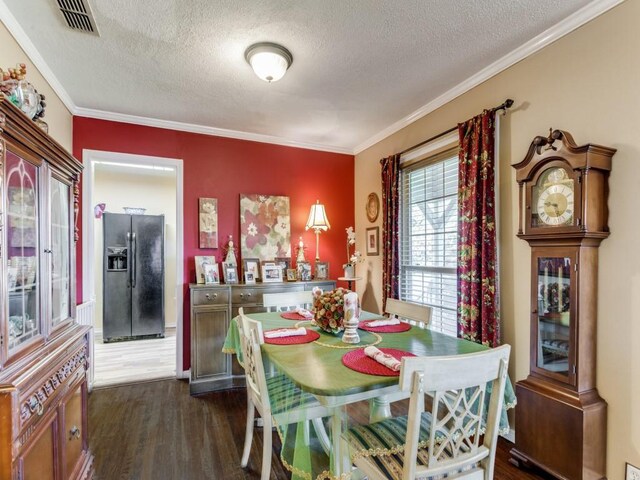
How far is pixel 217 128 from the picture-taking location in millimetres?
3754

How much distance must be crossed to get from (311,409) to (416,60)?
2.38 meters

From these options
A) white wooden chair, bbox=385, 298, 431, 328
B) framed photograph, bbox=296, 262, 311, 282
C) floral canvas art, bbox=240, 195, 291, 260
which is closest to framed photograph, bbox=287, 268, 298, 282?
framed photograph, bbox=296, 262, 311, 282

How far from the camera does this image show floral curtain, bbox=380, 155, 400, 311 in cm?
352

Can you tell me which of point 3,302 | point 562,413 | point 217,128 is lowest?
point 562,413

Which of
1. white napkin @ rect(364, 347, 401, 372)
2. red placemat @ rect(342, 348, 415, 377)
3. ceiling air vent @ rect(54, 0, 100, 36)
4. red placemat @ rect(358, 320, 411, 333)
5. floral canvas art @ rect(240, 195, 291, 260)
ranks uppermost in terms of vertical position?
ceiling air vent @ rect(54, 0, 100, 36)

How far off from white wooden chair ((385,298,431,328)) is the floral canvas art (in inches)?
67.7

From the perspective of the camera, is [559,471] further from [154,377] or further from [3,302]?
[154,377]

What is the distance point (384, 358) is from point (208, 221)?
8.91 feet

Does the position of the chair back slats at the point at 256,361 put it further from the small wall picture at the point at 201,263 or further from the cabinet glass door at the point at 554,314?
the small wall picture at the point at 201,263

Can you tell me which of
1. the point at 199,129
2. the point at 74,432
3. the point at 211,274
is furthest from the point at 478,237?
the point at 199,129

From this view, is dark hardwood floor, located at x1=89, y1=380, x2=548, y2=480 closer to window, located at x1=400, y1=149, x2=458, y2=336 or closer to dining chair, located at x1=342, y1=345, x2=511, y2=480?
dining chair, located at x1=342, y1=345, x2=511, y2=480

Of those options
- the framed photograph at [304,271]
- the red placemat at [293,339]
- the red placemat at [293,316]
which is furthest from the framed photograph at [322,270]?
the red placemat at [293,339]

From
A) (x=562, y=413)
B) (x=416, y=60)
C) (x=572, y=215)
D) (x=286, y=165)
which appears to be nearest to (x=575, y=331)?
(x=562, y=413)

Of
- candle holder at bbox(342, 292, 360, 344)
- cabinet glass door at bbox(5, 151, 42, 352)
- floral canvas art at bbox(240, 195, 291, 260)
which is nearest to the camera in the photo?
cabinet glass door at bbox(5, 151, 42, 352)
